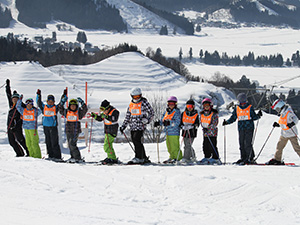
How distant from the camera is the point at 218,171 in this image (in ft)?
22.1

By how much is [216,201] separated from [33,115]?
215 inches

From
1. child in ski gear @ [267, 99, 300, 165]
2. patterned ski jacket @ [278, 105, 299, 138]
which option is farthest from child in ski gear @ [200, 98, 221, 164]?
patterned ski jacket @ [278, 105, 299, 138]

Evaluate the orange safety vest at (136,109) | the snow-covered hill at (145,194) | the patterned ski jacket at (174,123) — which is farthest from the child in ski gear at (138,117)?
the snow-covered hill at (145,194)

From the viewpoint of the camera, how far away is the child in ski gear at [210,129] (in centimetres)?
813

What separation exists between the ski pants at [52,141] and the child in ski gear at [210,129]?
3.50 metres

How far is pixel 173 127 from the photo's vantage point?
8.24 m

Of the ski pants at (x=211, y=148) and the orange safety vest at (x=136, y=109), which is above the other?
the orange safety vest at (x=136, y=109)

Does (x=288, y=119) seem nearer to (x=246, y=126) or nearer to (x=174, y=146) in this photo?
(x=246, y=126)

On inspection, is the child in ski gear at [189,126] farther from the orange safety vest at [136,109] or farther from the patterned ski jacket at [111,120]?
the patterned ski jacket at [111,120]

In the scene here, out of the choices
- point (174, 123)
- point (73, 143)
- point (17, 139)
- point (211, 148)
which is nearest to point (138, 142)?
point (174, 123)

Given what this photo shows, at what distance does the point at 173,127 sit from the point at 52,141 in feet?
9.65

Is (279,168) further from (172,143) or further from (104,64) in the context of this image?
(104,64)

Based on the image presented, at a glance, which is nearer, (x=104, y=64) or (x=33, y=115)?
(x=33, y=115)

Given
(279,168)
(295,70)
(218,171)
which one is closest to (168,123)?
(218,171)
